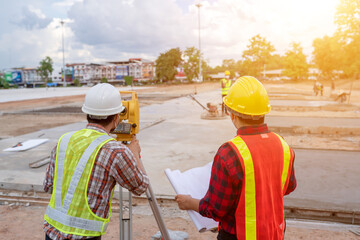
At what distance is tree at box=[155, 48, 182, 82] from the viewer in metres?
77.1

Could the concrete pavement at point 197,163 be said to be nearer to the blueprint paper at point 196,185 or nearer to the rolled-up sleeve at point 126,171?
the blueprint paper at point 196,185

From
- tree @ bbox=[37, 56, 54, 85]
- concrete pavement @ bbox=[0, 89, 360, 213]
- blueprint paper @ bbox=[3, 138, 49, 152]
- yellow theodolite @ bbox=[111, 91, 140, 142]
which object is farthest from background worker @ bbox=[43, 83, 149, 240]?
tree @ bbox=[37, 56, 54, 85]

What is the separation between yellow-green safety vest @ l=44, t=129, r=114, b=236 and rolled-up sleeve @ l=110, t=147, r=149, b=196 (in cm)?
11

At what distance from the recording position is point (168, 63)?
7706 centimetres

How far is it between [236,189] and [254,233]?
0.83 feet

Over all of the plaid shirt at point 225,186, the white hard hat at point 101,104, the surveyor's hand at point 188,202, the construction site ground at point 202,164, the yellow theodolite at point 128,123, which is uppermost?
the white hard hat at point 101,104

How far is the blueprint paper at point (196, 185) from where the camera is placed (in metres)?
1.78

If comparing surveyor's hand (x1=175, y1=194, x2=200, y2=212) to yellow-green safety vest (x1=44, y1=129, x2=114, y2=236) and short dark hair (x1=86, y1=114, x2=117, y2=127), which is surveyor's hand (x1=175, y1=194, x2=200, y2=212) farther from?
short dark hair (x1=86, y1=114, x2=117, y2=127)

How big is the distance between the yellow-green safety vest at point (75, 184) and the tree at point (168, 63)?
76358 millimetres

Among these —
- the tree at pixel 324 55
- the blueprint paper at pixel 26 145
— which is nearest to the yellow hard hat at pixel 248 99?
the blueprint paper at pixel 26 145

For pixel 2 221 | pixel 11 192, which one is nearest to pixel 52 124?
pixel 11 192

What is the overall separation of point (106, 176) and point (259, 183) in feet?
2.75

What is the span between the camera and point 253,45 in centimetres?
6309

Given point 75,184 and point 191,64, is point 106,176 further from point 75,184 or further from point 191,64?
point 191,64
